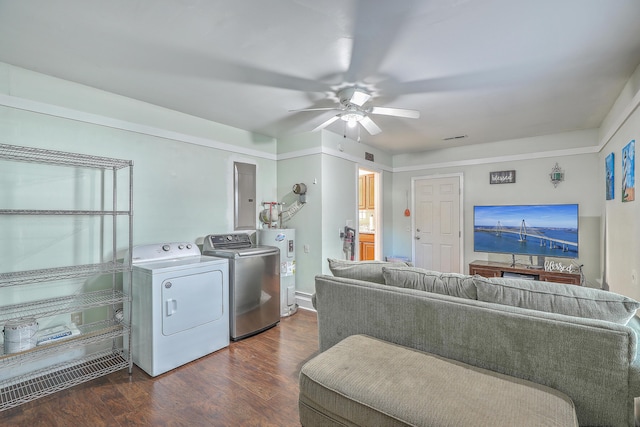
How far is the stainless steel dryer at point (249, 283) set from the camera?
3.09 metres

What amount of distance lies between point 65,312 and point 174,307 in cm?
74

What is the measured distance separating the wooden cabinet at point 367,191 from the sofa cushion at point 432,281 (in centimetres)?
388

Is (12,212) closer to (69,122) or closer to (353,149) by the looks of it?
(69,122)

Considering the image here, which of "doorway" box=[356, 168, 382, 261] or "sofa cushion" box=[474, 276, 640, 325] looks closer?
"sofa cushion" box=[474, 276, 640, 325]

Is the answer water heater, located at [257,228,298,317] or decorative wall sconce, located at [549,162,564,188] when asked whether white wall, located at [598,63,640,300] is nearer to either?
decorative wall sconce, located at [549,162,564,188]

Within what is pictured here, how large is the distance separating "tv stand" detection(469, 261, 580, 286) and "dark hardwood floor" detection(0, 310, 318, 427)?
9.56 ft

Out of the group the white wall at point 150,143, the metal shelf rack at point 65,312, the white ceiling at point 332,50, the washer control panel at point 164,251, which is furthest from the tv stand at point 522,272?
the metal shelf rack at point 65,312

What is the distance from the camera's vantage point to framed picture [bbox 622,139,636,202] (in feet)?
7.51

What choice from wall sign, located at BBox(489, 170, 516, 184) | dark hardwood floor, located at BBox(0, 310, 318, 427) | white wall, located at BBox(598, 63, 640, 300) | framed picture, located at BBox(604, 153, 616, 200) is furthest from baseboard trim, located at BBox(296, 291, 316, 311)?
framed picture, located at BBox(604, 153, 616, 200)

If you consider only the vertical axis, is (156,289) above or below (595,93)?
below

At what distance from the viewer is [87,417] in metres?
1.92

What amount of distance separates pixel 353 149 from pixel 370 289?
303cm

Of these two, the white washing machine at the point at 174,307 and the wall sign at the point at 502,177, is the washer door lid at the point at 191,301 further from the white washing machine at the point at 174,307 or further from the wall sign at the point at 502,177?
the wall sign at the point at 502,177

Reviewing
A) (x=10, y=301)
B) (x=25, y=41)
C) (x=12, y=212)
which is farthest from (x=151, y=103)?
(x=10, y=301)
